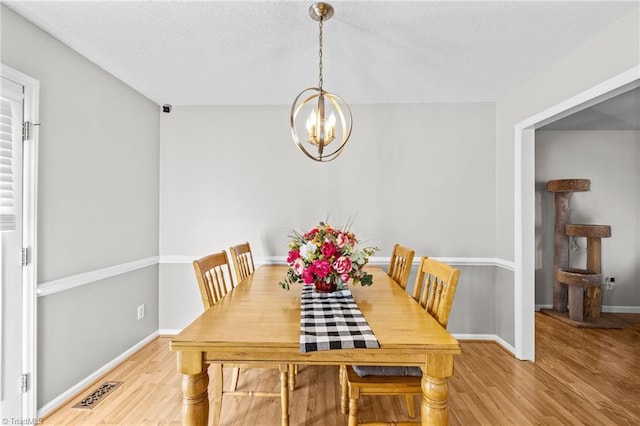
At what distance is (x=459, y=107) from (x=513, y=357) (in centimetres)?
239

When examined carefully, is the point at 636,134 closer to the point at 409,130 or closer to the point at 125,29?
Result: the point at 409,130

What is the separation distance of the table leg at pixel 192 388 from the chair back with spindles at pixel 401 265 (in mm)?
1414

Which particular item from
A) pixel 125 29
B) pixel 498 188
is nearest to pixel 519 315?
pixel 498 188

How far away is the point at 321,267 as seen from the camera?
177cm

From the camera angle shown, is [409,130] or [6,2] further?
[409,130]

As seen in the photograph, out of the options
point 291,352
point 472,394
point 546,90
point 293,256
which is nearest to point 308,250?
point 293,256

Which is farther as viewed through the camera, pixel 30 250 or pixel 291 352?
pixel 30 250

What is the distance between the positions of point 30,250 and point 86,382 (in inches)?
42.6

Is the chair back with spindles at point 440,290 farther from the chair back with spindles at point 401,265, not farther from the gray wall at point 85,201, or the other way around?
the gray wall at point 85,201

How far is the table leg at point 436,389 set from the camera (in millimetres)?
1229

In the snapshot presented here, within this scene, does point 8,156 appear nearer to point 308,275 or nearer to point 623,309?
point 308,275

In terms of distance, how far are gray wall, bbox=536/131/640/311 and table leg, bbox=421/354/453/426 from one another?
391 cm

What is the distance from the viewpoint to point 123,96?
9.43ft

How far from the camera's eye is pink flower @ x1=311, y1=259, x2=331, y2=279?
1771mm
